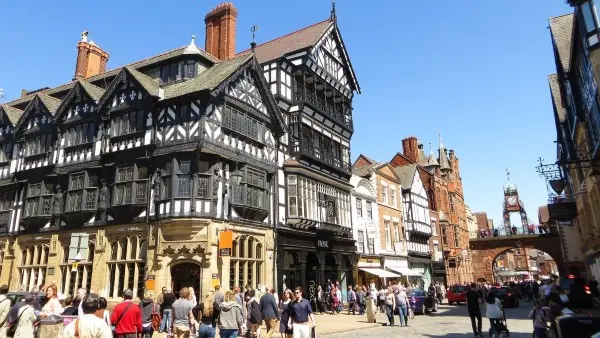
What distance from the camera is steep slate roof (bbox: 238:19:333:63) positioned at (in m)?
26.6

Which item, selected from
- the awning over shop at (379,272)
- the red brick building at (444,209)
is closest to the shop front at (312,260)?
the awning over shop at (379,272)

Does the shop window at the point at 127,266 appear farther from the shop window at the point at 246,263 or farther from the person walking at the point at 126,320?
the person walking at the point at 126,320

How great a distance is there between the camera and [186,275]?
18.8 meters

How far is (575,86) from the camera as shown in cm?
1991

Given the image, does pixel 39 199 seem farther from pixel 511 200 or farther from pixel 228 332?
pixel 511 200

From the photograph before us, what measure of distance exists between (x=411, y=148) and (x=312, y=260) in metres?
29.6

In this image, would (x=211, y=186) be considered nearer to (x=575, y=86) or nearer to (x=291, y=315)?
(x=291, y=315)

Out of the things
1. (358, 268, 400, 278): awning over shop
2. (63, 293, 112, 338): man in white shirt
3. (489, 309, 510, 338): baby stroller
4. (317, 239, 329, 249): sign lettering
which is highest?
(317, 239, 329, 249): sign lettering

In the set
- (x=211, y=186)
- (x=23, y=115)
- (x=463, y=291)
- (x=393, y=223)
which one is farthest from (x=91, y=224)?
(x=463, y=291)

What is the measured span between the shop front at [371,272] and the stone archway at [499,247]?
77.6 feet

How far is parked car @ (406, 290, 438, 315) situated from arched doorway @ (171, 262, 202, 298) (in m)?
12.8

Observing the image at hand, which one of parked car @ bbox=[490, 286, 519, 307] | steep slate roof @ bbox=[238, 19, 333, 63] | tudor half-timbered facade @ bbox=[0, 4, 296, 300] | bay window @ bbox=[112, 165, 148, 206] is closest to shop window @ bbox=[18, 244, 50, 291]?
tudor half-timbered facade @ bbox=[0, 4, 296, 300]

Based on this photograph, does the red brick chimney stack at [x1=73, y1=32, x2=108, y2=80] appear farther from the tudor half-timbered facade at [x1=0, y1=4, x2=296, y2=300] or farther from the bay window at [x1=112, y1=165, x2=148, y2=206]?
the bay window at [x1=112, y1=165, x2=148, y2=206]

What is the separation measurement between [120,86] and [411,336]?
18.7m
